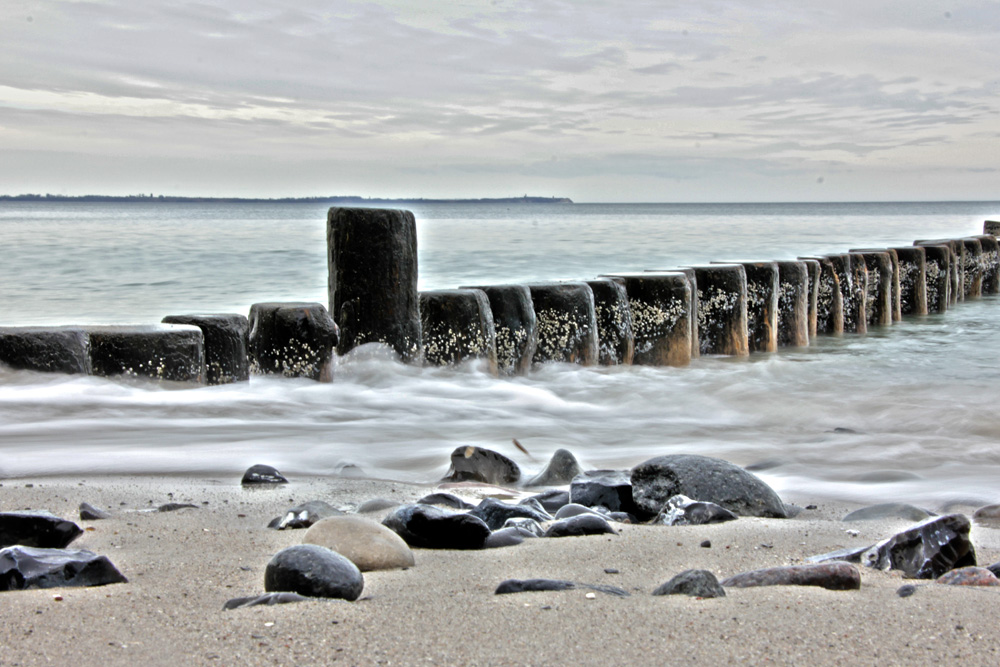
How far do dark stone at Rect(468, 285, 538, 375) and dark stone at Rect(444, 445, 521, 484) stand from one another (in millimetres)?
1984

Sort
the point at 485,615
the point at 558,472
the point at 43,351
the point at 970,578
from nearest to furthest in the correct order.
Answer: the point at 485,615, the point at 970,578, the point at 558,472, the point at 43,351

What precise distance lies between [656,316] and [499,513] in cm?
409

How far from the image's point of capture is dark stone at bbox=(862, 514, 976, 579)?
221cm

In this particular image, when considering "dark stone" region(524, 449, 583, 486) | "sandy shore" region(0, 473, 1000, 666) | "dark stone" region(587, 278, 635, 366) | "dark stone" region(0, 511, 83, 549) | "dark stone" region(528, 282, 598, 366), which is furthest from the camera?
"dark stone" region(587, 278, 635, 366)

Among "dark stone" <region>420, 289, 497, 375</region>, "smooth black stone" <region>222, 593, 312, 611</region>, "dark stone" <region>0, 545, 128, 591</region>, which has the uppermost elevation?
"dark stone" <region>420, 289, 497, 375</region>

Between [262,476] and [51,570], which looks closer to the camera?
[51,570]

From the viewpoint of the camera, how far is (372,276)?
4996 mm

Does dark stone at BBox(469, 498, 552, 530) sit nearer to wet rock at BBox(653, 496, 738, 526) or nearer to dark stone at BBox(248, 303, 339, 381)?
wet rock at BBox(653, 496, 738, 526)

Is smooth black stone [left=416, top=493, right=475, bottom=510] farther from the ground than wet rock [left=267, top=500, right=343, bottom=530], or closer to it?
closer to it

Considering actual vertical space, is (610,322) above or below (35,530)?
above

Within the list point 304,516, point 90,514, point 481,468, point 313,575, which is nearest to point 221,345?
point 481,468

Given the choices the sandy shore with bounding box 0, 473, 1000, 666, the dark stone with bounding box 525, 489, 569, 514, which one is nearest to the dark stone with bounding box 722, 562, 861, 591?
the sandy shore with bounding box 0, 473, 1000, 666

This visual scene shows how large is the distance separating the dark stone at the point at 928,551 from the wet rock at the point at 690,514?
1.96ft

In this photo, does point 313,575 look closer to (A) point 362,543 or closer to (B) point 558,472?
(A) point 362,543
